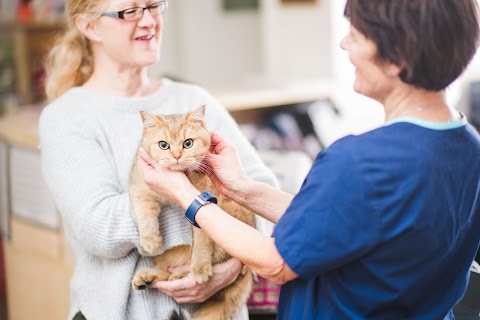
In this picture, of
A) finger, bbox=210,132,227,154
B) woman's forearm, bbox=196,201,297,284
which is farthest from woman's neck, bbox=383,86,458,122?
finger, bbox=210,132,227,154

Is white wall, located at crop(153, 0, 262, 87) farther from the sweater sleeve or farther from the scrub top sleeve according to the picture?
the scrub top sleeve

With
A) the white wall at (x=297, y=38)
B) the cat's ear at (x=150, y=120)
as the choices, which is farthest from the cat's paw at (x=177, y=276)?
the white wall at (x=297, y=38)

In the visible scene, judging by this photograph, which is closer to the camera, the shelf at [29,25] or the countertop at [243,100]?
the countertop at [243,100]

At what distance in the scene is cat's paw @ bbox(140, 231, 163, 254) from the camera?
4.96 feet

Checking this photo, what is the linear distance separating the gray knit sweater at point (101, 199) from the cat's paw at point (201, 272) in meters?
0.08

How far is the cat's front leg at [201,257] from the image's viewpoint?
1541mm

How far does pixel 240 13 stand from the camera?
15.0 feet

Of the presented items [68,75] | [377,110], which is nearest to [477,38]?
[68,75]

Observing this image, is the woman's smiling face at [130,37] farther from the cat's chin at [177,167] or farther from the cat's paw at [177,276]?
the cat's paw at [177,276]

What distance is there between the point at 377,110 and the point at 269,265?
243cm

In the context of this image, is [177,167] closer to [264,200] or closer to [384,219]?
[264,200]

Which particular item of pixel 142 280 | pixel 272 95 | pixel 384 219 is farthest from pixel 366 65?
pixel 272 95

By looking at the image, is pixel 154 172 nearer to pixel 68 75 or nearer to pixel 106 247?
pixel 106 247

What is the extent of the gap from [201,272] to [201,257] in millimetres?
35
